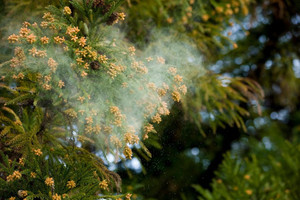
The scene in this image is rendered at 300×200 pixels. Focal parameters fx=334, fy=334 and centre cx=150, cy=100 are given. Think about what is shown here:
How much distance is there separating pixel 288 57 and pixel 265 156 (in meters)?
0.79

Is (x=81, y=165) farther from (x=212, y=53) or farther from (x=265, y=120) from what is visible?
(x=265, y=120)

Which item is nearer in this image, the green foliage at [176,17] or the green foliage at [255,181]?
the green foliage at [176,17]

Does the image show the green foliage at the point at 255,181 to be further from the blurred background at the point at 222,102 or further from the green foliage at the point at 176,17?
the green foliage at the point at 176,17

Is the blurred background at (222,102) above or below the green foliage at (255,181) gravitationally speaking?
above

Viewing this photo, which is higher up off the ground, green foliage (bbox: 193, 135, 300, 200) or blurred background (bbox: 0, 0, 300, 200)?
blurred background (bbox: 0, 0, 300, 200)

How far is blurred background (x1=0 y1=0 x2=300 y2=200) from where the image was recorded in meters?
1.35

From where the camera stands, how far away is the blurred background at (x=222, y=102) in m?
1.35

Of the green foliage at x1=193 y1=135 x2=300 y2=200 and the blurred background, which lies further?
the green foliage at x1=193 y1=135 x2=300 y2=200

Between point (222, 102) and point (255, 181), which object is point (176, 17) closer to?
point (222, 102)

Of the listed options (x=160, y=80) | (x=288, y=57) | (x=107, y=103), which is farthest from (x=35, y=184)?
(x=288, y=57)

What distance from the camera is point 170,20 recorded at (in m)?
1.48

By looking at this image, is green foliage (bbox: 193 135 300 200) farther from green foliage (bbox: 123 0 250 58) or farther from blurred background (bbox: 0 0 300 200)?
green foliage (bbox: 123 0 250 58)

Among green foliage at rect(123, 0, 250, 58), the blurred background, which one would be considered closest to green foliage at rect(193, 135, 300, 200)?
the blurred background

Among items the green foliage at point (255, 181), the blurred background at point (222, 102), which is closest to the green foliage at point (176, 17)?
the blurred background at point (222, 102)
